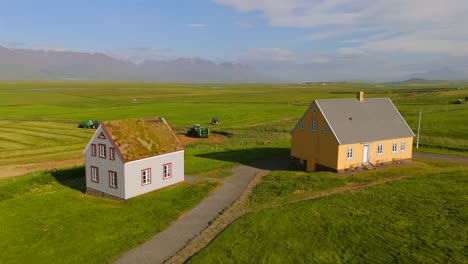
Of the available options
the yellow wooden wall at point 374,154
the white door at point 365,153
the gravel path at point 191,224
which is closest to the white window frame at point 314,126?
the yellow wooden wall at point 374,154

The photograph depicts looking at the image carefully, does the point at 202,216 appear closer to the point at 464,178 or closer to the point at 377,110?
the point at 464,178

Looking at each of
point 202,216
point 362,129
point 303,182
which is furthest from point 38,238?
point 362,129

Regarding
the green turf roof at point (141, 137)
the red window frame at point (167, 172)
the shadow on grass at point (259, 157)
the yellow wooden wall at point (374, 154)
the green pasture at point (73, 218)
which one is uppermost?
the green turf roof at point (141, 137)

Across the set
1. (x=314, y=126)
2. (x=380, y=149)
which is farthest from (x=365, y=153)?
(x=314, y=126)

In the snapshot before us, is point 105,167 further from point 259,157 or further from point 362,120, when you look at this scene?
point 362,120

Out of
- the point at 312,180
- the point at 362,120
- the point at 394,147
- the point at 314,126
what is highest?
the point at 362,120

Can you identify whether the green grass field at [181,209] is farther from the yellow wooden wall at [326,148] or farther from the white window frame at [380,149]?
the white window frame at [380,149]

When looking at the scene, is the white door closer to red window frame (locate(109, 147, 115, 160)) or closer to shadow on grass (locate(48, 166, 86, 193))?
red window frame (locate(109, 147, 115, 160))
